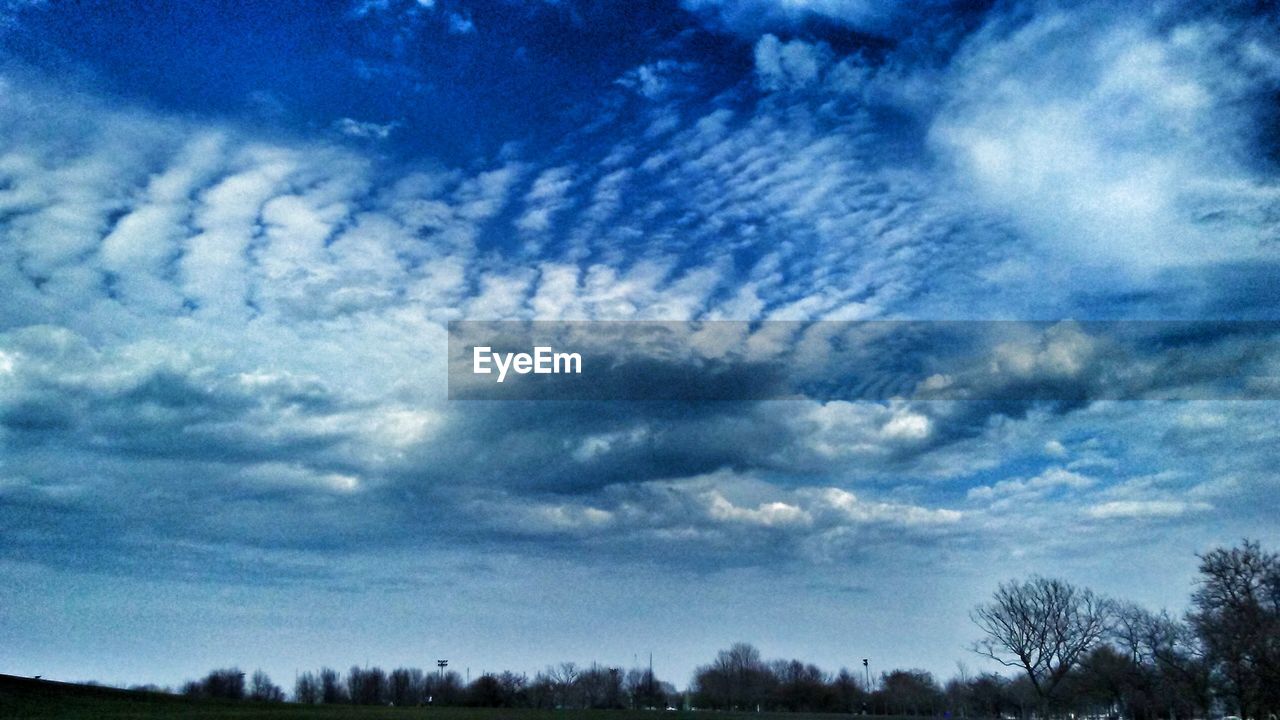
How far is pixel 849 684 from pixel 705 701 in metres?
27.0

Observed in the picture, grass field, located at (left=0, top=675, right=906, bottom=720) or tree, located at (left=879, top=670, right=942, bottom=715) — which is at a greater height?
grass field, located at (left=0, top=675, right=906, bottom=720)

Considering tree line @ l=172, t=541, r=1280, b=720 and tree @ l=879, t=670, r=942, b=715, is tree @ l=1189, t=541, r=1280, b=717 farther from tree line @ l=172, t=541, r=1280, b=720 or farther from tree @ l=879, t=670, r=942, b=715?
tree @ l=879, t=670, r=942, b=715

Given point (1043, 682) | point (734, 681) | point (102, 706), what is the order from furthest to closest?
point (734, 681) → point (1043, 682) → point (102, 706)

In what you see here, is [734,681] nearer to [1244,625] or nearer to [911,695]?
[911,695]

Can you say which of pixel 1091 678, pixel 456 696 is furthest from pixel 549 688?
pixel 1091 678

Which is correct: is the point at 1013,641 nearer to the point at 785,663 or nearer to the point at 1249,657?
the point at 1249,657

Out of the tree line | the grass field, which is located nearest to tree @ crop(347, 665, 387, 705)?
the tree line

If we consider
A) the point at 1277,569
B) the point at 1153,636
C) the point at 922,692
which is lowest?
the point at 922,692

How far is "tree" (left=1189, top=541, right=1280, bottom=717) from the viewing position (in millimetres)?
59875

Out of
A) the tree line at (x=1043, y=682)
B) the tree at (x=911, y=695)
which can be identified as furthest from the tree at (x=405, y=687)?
the tree at (x=911, y=695)

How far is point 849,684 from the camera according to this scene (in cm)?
17000

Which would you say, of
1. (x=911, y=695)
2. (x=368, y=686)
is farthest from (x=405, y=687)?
(x=911, y=695)

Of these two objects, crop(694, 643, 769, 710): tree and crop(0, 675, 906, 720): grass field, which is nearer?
crop(0, 675, 906, 720): grass field

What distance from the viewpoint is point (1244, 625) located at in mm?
61469
